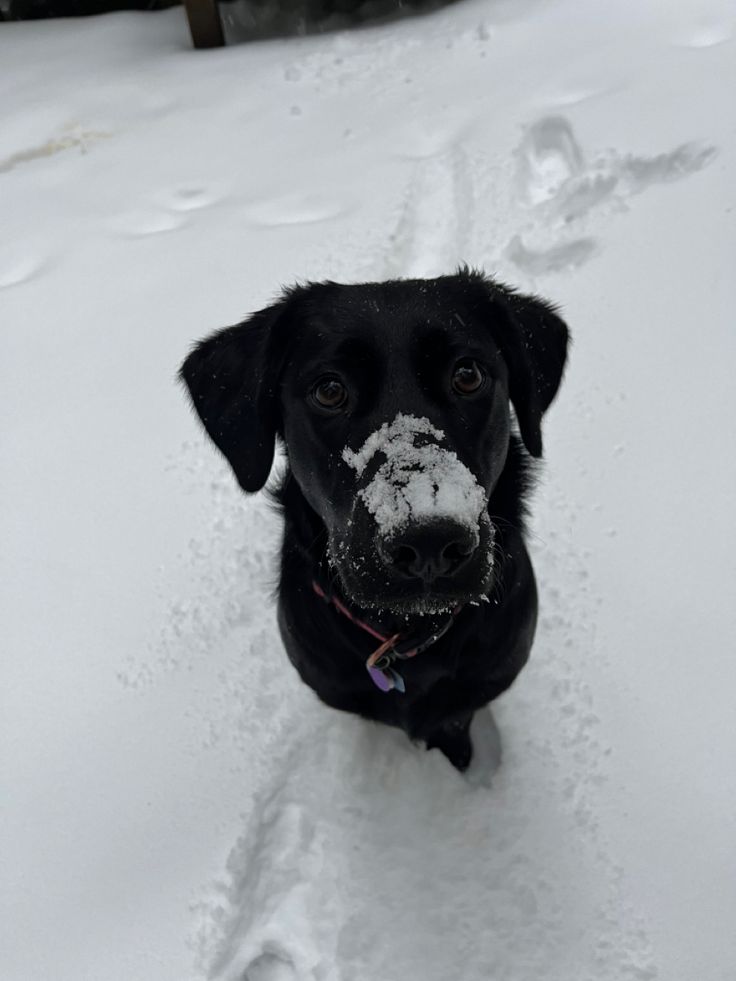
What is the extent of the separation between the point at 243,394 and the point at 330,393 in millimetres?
234

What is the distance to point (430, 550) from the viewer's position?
1319mm

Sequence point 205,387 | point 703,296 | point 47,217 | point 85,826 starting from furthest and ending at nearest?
point 47,217 → point 703,296 → point 85,826 → point 205,387

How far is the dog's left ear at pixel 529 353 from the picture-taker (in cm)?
187

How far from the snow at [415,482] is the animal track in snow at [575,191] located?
2.25 m

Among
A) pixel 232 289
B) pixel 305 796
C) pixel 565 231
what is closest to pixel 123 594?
pixel 305 796

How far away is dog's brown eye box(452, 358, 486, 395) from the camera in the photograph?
1.69m

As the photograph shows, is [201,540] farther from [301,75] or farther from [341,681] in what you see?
[301,75]

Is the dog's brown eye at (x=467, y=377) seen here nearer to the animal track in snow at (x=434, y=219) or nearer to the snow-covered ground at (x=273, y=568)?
the snow-covered ground at (x=273, y=568)

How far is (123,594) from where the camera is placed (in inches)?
108

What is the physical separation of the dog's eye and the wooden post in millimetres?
5114

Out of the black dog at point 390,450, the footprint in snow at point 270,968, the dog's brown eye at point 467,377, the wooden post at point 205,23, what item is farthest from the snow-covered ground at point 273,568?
the wooden post at point 205,23

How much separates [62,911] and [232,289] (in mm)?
2761

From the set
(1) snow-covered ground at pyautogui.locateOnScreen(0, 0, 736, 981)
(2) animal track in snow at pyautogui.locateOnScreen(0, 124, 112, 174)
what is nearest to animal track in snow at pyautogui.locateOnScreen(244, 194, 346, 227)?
(1) snow-covered ground at pyautogui.locateOnScreen(0, 0, 736, 981)

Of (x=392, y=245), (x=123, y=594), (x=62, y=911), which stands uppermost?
(x=392, y=245)
